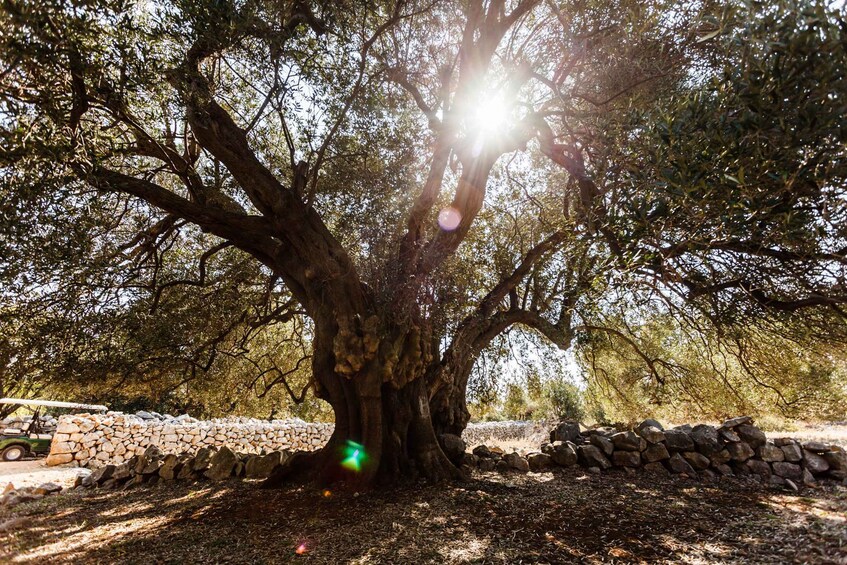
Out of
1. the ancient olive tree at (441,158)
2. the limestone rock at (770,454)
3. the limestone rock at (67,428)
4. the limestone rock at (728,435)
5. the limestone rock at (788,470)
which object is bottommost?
the limestone rock at (788,470)

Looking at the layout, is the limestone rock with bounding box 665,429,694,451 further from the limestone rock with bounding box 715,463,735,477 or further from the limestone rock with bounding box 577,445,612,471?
the limestone rock with bounding box 577,445,612,471

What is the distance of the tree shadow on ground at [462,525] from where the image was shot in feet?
13.0

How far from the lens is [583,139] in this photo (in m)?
6.61

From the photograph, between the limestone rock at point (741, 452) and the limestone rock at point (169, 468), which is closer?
the limestone rock at point (741, 452)

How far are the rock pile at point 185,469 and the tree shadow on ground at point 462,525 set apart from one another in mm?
1313

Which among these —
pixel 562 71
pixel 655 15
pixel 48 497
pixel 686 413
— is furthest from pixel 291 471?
pixel 686 413

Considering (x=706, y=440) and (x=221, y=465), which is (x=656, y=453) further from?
(x=221, y=465)

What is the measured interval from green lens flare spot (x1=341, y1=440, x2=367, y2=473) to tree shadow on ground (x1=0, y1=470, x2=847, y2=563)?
0.45 meters

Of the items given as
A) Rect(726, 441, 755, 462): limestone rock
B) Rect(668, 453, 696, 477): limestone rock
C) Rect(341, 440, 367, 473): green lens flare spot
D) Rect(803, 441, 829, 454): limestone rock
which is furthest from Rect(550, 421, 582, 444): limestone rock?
Rect(341, 440, 367, 473): green lens flare spot

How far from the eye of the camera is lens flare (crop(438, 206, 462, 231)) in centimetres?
683

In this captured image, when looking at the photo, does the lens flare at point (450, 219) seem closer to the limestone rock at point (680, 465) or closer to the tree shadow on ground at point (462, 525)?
the tree shadow on ground at point (462, 525)

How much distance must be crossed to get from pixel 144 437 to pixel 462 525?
13368mm

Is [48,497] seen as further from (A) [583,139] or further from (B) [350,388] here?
(A) [583,139]

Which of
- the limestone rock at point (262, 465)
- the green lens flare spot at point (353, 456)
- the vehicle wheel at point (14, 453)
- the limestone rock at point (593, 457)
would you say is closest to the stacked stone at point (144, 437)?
the vehicle wheel at point (14, 453)
